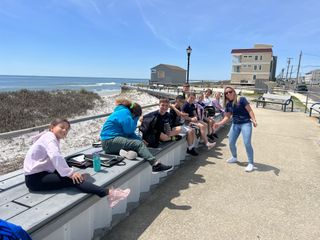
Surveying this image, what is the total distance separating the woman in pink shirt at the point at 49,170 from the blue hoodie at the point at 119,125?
1.15 m

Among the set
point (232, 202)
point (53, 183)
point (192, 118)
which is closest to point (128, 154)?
point (53, 183)

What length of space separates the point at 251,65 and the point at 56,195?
6108cm

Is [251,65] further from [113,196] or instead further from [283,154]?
[113,196]

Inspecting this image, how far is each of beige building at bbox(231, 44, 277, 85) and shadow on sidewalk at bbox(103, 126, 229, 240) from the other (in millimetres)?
53789

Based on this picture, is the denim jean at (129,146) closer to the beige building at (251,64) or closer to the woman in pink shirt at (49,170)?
the woman in pink shirt at (49,170)

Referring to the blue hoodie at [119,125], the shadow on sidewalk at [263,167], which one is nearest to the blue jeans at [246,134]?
the shadow on sidewalk at [263,167]

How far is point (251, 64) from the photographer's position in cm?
5788

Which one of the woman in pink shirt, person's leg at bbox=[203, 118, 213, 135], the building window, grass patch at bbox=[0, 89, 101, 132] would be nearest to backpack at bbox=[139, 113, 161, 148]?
the woman in pink shirt

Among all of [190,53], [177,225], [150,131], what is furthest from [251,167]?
[190,53]

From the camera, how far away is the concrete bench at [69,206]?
1943 millimetres

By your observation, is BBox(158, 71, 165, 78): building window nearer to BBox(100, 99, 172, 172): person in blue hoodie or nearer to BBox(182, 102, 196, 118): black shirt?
BBox(182, 102, 196, 118): black shirt

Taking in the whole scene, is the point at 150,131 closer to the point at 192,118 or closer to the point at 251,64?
the point at 192,118

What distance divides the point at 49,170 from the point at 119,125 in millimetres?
1321

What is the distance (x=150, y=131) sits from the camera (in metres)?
4.14
